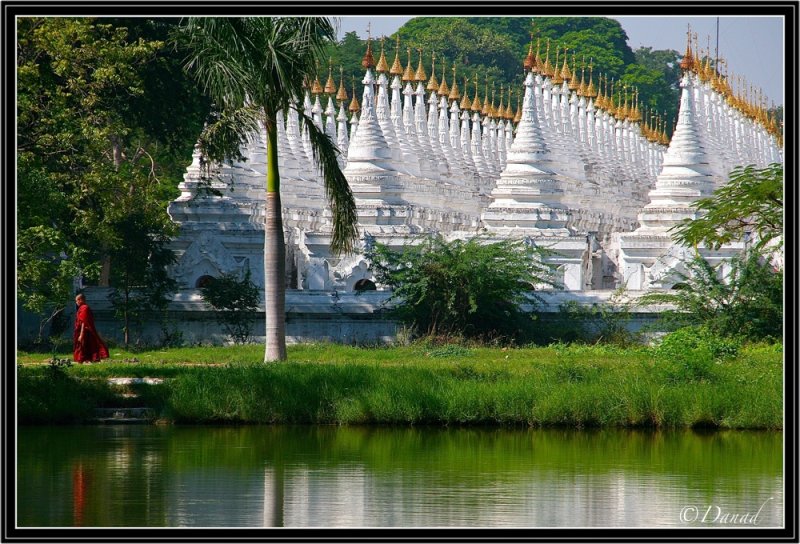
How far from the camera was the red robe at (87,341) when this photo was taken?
24.3 m

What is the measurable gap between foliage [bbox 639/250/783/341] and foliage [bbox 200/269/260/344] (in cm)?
724

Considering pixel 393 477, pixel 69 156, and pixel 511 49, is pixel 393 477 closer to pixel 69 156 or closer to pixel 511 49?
pixel 69 156

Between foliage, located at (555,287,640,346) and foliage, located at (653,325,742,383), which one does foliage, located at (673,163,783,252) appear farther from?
A: foliage, located at (653,325,742,383)

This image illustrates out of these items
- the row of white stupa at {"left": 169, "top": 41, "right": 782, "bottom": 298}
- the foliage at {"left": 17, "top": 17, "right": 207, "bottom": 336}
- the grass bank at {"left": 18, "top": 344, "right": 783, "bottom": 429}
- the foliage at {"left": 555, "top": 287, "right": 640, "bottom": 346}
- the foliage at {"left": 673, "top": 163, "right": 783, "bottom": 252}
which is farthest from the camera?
the row of white stupa at {"left": 169, "top": 41, "right": 782, "bottom": 298}

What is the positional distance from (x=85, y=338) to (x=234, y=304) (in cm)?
594

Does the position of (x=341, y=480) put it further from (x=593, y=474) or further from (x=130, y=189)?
(x=130, y=189)

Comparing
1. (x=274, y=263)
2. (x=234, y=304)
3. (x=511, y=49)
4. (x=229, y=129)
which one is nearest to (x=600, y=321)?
(x=234, y=304)

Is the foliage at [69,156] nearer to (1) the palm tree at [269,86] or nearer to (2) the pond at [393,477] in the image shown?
(1) the palm tree at [269,86]

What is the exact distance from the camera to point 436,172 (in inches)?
1858

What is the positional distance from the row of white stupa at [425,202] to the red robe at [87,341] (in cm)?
638

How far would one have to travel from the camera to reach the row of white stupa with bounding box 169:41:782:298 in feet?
119

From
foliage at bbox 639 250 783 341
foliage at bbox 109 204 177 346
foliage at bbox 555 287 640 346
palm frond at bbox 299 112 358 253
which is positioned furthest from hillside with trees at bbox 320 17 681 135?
palm frond at bbox 299 112 358 253

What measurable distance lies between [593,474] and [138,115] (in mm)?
19812

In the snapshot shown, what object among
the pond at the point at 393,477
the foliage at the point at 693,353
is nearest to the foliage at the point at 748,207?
A: the foliage at the point at 693,353
